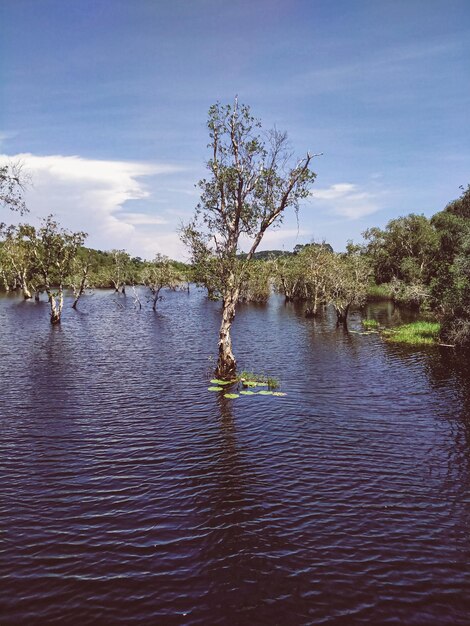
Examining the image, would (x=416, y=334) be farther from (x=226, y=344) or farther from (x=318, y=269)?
(x=226, y=344)

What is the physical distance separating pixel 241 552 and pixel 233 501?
351 centimetres

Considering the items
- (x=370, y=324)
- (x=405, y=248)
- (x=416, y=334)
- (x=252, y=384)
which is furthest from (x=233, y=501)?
(x=405, y=248)

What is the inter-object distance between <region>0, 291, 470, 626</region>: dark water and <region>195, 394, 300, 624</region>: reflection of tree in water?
0.20 ft

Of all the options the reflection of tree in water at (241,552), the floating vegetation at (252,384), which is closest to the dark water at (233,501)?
the reflection of tree in water at (241,552)

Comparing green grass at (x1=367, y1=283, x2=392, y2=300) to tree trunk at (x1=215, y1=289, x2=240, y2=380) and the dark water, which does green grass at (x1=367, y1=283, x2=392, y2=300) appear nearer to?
the dark water

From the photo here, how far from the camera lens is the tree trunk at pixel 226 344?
123 ft

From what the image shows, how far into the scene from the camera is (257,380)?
38.4 m

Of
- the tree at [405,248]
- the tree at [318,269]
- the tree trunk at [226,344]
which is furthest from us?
the tree at [405,248]

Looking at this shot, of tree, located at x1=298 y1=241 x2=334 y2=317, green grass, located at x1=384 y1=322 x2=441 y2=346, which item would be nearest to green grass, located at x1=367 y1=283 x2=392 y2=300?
tree, located at x1=298 y1=241 x2=334 y2=317

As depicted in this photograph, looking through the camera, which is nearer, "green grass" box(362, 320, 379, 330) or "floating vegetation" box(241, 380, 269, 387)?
"floating vegetation" box(241, 380, 269, 387)

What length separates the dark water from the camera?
1259 cm

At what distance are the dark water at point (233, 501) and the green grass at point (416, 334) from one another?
745 inches

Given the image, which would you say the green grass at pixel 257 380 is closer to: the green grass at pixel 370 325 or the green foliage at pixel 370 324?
the green grass at pixel 370 325

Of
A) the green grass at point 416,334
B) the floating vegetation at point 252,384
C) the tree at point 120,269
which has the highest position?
the tree at point 120,269
